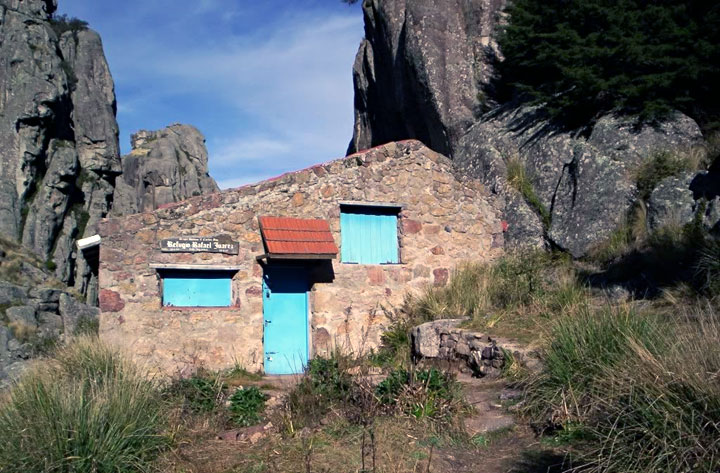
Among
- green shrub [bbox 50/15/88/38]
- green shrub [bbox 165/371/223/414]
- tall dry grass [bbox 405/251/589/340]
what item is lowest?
green shrub [bbox 165/371/223/414]

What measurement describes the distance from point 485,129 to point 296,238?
24.1 feet

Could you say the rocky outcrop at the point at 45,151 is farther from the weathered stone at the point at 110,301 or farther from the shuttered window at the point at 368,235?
the shuttered window at the point at 368,235

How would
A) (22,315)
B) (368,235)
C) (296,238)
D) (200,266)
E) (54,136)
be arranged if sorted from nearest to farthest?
(200,266)
(296,238)
(368,235)
(22,315)
(54,136)

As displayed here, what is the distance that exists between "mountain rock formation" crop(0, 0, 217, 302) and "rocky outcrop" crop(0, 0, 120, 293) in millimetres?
52

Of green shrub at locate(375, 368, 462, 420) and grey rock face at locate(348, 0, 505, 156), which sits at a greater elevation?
grey rock face at locate(348, 0, 505, 156)

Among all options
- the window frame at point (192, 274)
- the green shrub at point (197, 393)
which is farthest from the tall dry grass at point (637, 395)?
the window frame at point (192, 274)

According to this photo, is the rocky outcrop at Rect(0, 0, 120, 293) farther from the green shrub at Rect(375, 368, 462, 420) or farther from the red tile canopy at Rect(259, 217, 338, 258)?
the green shrub at Rect(375, 368, 462, 420)

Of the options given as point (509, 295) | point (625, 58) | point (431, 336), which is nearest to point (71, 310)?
point (431, 336)

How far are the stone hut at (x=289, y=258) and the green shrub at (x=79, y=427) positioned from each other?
14.1 feet

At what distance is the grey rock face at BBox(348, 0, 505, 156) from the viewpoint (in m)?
18.9

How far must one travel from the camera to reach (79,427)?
5113 millimetres

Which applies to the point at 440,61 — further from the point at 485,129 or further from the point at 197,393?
the point at 197,393

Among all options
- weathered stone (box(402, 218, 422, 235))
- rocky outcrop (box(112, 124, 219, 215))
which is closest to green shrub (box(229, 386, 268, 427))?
weathered stone (box(402, 218, 422, 235))

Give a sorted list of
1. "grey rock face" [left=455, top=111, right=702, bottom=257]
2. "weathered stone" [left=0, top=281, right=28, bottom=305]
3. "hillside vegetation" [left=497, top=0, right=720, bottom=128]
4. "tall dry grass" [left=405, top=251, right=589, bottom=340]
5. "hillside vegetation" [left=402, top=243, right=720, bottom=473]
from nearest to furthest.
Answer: "hillside vegetation" [left=402, top=243, right=720, bottom=473], "tall dry grass" [left=405, top=251, right=589, bottom=340], "grey rock face" [left=455, top=111, right=702, bottom=257], "hillside vegetation" [left=497, top=0, right=720, bottom=128], "weathered stone" [left=0, top=281, right=28, bottom=305]
